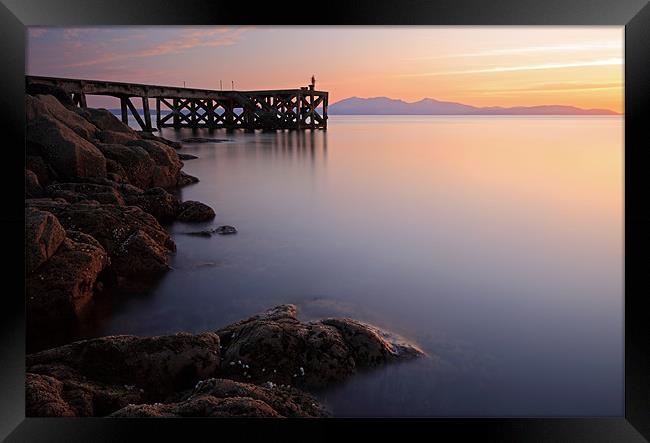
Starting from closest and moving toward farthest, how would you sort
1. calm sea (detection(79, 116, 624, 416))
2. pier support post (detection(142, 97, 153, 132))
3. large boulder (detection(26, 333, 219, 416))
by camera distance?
large boulder (detection(26, 333, 219, 416)) → calm sea (detection(79, 116, 624, 416)) → pier support post (detection(142, 97, 153, 132))

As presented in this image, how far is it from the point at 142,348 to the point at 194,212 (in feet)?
14.3

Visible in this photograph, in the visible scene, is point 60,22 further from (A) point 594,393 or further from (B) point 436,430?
(A) point 594,393

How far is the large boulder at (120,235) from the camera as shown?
538cm

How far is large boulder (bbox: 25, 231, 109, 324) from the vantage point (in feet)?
14.6

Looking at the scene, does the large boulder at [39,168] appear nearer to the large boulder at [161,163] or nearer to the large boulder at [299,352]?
the large boulder at [161,163]

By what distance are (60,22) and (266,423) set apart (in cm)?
244

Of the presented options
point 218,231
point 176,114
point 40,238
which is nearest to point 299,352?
point 40,238

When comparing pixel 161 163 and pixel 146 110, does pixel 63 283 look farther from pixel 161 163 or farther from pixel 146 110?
pixel 146 110

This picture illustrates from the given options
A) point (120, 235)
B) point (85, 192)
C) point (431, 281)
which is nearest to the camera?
point (120, 235)

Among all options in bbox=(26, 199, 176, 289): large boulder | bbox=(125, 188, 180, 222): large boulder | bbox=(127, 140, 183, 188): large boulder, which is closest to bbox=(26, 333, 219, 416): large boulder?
bbox=(26, 199, 176, 289): large boulder

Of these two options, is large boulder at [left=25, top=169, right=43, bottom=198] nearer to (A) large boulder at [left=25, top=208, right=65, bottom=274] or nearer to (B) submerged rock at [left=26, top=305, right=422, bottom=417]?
(A) large boulder at [left=25, top=208, right=65, bottom=274]

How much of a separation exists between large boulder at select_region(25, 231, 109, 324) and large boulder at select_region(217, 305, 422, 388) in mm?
1419

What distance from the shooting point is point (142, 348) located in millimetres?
3672

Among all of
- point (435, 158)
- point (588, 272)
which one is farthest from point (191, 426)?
point (435, 158)
